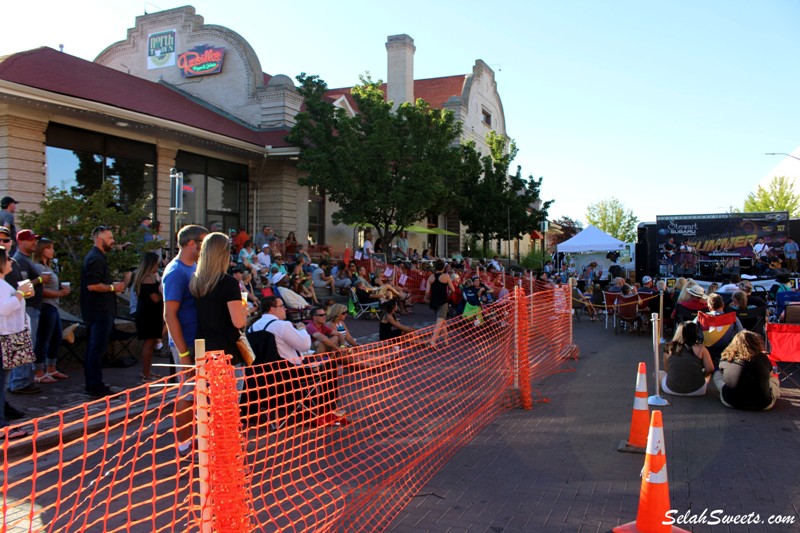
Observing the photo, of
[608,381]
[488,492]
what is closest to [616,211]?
[608,381]

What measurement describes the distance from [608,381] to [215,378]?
7176 millimetres

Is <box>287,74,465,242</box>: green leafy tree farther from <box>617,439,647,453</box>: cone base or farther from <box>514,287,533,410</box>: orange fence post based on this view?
<box>617,439,647,453</box>: cone base

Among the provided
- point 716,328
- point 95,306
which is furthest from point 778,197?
point 95,306

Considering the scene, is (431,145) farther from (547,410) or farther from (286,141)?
(547,410)

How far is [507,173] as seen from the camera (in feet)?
105

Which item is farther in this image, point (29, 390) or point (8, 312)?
point (29, 390)

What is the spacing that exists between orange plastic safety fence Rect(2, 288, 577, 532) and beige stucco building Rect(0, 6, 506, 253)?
6925 millimetres

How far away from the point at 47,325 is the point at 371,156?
13865mm

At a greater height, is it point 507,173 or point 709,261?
point 507,173

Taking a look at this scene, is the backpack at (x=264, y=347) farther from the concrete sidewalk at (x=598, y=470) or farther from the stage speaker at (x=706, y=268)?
the stage speaker at (x=706, y=268)

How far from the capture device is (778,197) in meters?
50.8

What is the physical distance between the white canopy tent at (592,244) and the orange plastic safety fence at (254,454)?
52.1 ft

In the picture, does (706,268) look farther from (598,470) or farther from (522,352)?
(598,470)

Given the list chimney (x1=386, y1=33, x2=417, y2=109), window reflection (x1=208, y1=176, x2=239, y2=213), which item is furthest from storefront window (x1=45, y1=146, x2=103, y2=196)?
chimney (x1=386, y1=33, x2=417, y2=109)
